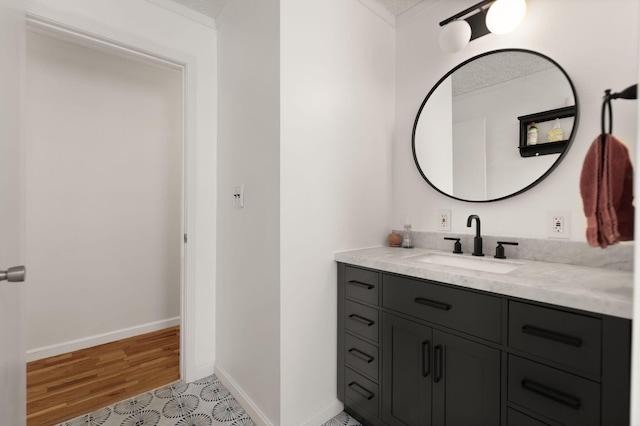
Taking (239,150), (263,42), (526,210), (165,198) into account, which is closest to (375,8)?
(263,42)

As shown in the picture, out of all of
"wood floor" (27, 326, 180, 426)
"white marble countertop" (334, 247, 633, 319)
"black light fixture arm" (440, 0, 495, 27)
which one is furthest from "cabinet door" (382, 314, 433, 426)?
"black light fixture arm" (440, 0, 495, 27)

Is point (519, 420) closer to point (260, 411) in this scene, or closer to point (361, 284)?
point (361, 284)

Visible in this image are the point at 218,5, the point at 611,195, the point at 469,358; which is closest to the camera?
the point at 611,195

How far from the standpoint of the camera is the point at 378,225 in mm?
2008

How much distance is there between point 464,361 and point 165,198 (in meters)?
2.80

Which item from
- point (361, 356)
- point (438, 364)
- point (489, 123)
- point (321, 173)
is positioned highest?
point (489, 123)

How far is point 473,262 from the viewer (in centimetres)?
159

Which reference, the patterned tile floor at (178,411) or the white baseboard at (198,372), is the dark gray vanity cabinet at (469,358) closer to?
the patterned tile floor at (178,411)

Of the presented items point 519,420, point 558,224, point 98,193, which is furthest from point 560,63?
point 98,193

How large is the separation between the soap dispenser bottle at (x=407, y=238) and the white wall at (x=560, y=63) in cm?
7

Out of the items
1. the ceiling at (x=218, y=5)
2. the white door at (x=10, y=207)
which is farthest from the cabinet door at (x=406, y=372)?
the ceiling at (x=218, y=5)

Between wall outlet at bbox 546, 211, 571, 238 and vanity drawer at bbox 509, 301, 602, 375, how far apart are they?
2.01 ft

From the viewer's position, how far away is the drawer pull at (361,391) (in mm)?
1564

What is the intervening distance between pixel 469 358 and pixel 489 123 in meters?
1.23
